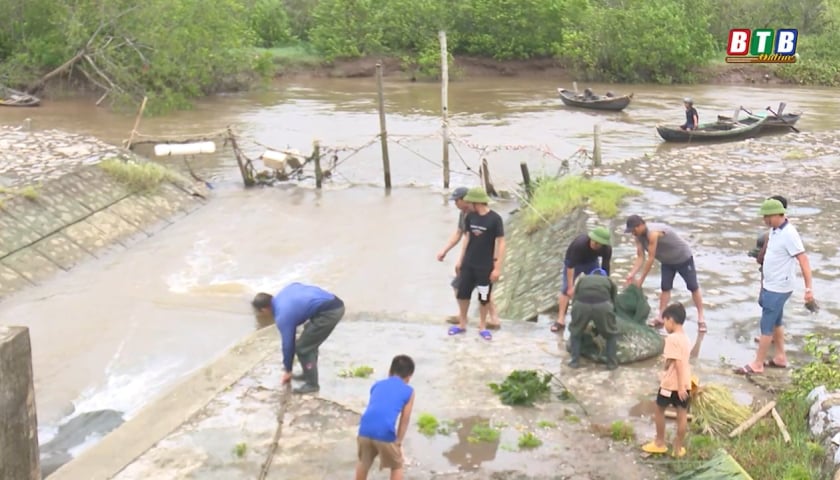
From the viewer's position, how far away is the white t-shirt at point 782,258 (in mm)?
7570

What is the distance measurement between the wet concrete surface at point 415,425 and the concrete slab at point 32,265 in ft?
21.3

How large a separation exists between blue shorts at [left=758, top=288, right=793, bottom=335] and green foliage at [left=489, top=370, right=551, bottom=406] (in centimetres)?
205

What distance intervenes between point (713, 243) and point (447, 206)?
7629 mm

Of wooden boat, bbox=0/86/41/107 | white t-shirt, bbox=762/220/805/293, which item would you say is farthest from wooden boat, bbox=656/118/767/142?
wooden boat, bbox=0/86/41/107

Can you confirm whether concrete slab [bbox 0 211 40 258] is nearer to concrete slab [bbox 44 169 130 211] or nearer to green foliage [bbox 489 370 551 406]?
concrete slab [bbox 44 169 130 211]

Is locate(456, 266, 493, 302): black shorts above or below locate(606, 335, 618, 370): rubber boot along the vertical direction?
above

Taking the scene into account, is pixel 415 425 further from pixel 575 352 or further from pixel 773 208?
pixel 773 208

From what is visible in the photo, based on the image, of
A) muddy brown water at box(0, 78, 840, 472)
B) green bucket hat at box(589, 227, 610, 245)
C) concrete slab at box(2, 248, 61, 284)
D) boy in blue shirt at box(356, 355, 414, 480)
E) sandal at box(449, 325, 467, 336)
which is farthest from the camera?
concrete slab at box(2, 248, 61, 284)

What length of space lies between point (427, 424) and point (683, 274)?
375 cm

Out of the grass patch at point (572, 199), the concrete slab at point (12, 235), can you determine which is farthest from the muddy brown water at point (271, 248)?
the concrete slab at point (12, 235)

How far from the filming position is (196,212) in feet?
61.8

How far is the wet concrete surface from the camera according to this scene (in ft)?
21.8

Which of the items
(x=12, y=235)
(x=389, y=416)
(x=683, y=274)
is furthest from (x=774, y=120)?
(x=389, y=416)

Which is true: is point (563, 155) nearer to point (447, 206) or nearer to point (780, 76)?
point (447, 206)
